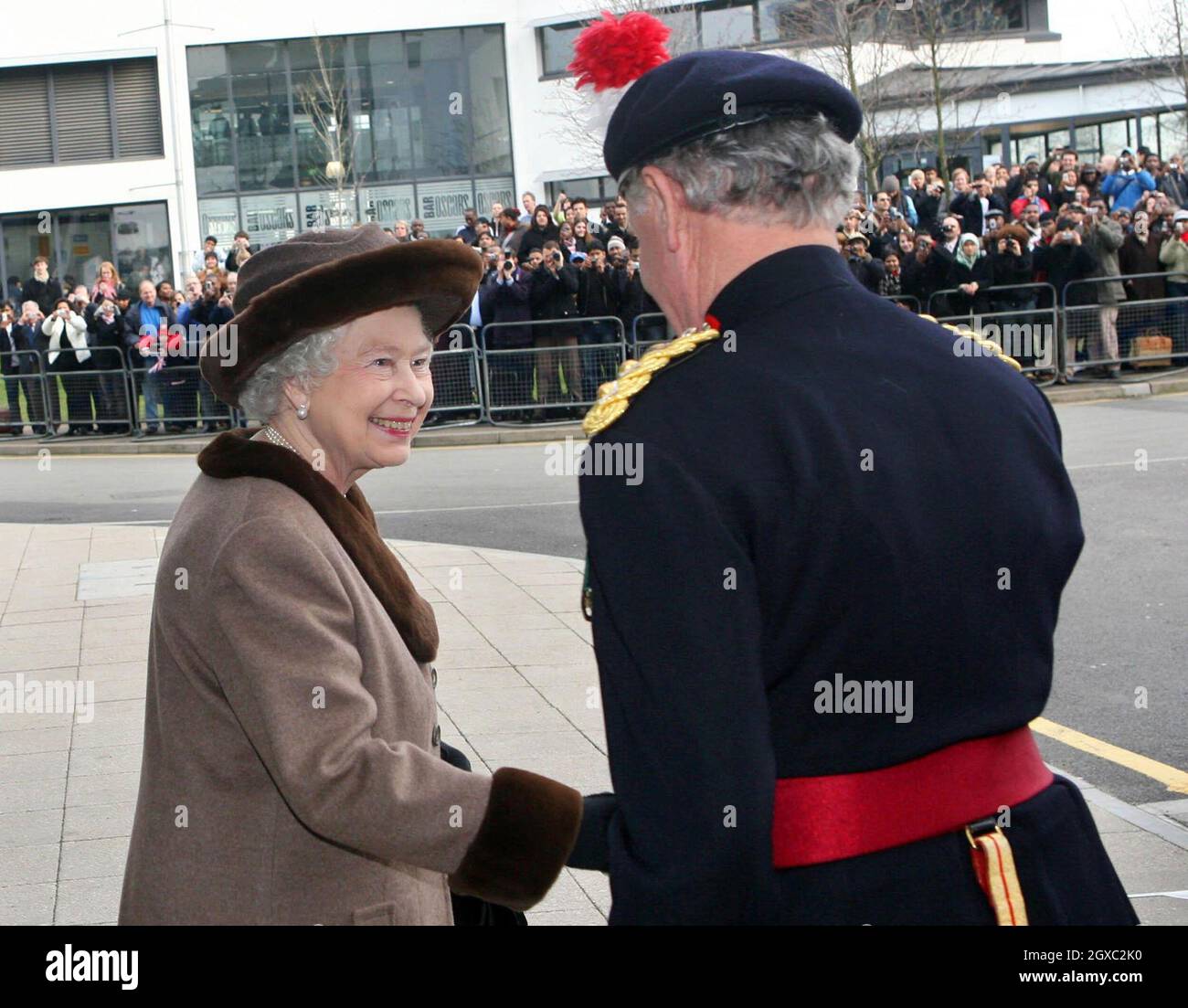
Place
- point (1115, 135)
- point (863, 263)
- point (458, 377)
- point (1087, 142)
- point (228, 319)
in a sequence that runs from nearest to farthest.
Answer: point (228, 319) → point (863, 263) → point (458, 377) → point (1115, 135) → point (1087, 142)

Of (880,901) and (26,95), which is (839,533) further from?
(26,95)

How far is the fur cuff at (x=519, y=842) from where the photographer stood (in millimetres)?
2268

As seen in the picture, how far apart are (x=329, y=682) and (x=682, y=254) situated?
788 millimetres

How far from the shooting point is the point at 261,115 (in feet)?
127

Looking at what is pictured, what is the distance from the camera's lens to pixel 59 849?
5352 mm

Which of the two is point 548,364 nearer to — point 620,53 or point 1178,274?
point 1178,274

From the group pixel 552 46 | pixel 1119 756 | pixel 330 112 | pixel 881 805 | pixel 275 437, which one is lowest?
pixel 1119 756

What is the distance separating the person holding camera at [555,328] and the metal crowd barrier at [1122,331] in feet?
18.4

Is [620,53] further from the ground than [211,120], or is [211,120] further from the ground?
[211,120]

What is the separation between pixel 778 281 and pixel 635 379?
0.21 meters

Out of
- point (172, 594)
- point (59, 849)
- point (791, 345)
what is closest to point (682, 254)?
point (791, 345)

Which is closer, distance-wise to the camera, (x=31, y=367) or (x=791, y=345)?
(x=791, y=345)

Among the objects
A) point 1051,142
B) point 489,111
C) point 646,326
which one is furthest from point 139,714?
point 1051,142
